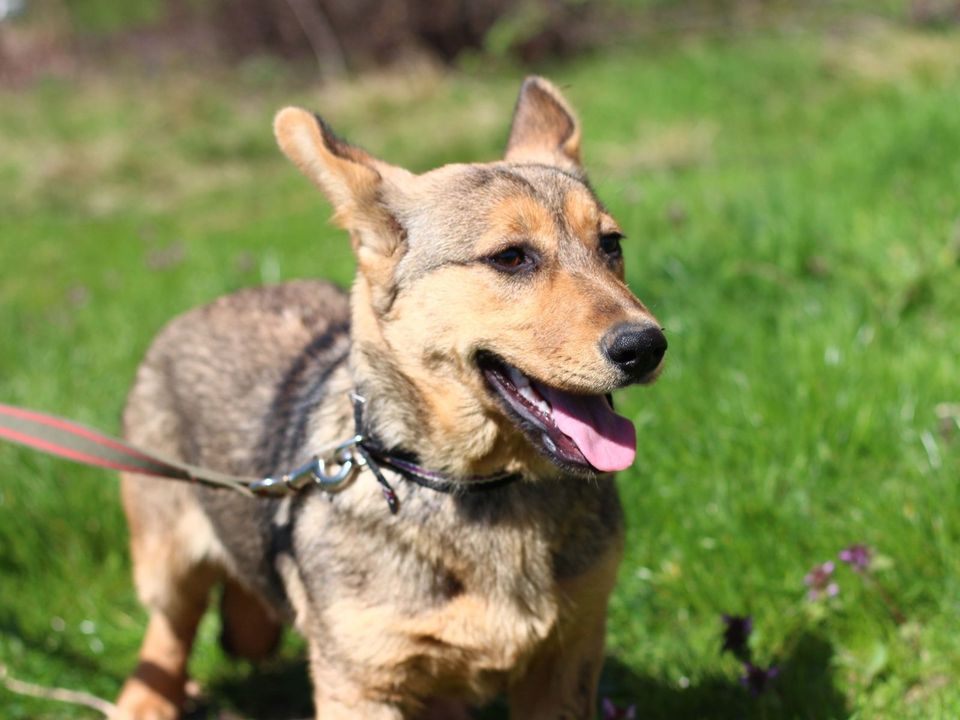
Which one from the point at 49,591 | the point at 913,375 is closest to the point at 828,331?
the point at 913,375

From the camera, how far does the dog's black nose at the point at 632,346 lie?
2.82 metres

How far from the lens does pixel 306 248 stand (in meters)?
9.41

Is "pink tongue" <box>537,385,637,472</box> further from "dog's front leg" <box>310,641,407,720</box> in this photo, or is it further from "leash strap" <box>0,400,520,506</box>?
"dog's front leg" <box>310,641,407,720</box>

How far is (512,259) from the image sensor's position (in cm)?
323

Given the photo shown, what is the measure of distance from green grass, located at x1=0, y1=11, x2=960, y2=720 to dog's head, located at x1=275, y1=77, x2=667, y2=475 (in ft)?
3.53

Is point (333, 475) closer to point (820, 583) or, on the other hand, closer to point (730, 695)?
point (730, 695)

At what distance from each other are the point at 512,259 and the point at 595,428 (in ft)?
1.85

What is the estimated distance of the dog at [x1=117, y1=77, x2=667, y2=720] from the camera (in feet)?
9.94

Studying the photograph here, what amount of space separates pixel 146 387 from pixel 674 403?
2319 millimetres

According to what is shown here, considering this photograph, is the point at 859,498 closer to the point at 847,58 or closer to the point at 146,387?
the point at 146,387

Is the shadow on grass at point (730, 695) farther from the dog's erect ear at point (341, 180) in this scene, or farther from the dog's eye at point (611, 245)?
the dog's erect ear at point (341, 180)

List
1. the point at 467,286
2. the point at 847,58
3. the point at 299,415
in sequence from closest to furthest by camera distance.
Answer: the point at 467,286
the point at 299,415
the point at 847,58

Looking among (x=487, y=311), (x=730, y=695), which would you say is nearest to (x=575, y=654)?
(x=730, y=695)

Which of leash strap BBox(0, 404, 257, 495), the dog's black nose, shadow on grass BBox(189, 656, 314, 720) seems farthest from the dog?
shadow on grass BBox(189, 656, 314, 720)
